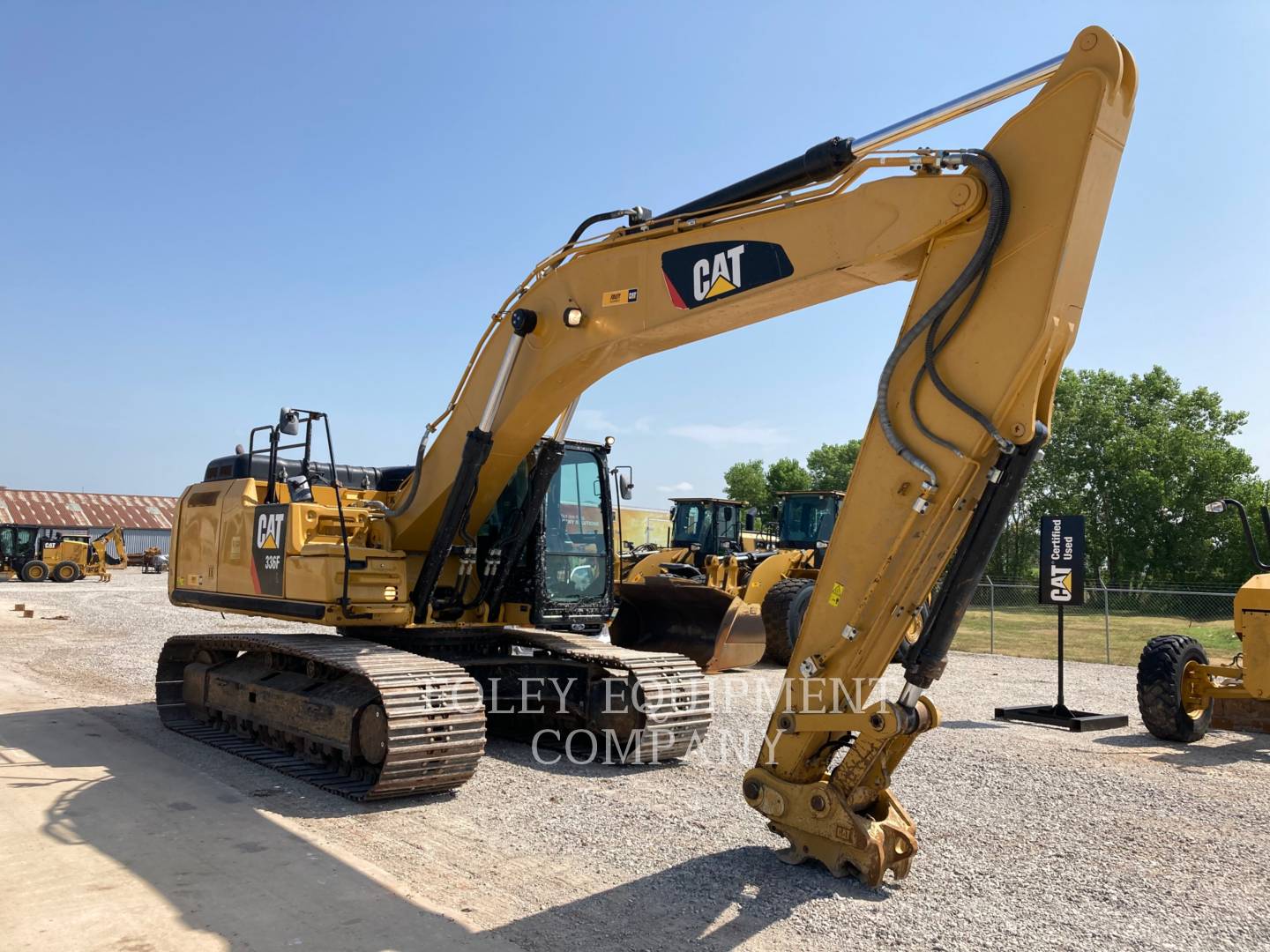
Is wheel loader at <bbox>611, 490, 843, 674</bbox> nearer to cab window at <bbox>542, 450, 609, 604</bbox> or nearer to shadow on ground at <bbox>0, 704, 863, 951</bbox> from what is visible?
cab window at <bbox>542, 450, 609, 604</bbox>

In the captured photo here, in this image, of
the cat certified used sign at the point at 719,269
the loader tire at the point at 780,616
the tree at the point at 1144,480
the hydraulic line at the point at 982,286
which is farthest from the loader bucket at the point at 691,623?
the tree at the point at 1144,480

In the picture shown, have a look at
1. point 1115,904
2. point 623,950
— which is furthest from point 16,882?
point 1115,904

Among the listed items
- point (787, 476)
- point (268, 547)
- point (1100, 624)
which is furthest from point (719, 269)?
point (787, 476)

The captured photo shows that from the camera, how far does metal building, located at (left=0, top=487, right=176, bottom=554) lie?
57.0 m

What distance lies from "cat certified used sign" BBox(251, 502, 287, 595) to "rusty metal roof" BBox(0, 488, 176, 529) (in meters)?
55.8

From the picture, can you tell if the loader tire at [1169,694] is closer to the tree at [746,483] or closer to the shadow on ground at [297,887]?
the shadow on ground at [297,887]

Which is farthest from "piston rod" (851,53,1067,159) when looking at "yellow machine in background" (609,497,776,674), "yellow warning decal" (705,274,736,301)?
"yellow machine in background" (609,497,776,674)

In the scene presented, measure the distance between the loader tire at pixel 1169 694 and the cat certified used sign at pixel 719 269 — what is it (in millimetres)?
6399

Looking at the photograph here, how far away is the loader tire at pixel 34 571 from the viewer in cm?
3622

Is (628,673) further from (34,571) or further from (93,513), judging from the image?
(93,513)

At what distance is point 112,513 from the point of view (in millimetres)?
61219

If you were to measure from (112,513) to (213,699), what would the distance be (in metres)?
59.4

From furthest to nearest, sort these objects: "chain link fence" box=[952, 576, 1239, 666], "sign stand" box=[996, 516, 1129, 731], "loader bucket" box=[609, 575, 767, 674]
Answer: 1. "chain link fence" box=[952, 576, 1239, 666]
2. "loader bucket" box=[609, 575, 767, 674]
3. "sign stand" box=[996, 516, 1129, 731]

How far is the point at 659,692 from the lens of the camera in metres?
7.84
